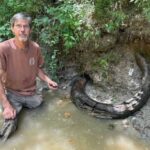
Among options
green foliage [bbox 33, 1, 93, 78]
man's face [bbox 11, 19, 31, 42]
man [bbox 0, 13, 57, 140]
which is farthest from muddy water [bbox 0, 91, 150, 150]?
man's face [bbox 11, 19, 31, 42]

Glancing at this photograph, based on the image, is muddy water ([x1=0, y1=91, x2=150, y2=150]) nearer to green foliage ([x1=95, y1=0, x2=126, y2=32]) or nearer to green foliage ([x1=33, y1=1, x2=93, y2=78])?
green foliage ([x1=33, y1=1, x2=93, y2=78])

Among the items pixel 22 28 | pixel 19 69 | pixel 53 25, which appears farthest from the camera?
pixel 53 25

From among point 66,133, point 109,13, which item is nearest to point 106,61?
point 109,13

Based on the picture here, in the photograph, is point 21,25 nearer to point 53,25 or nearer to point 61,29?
point 61,29

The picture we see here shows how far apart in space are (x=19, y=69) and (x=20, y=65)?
0.06m

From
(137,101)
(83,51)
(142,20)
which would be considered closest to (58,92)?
(83,51)

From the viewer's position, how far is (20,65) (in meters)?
4.11

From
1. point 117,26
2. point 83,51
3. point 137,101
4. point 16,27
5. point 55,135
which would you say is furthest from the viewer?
point 83,51

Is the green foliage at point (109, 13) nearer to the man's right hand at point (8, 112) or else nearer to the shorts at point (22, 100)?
the shorts at point (22, 100)

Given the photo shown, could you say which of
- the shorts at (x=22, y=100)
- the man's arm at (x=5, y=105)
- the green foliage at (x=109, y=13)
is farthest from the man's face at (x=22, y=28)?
the green foliage at (x=109, y=13)

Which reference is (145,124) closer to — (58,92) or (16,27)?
(58,92)

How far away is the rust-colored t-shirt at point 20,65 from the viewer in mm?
3992

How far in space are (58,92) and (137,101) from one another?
1.19 meters

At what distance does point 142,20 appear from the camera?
4.75 m
